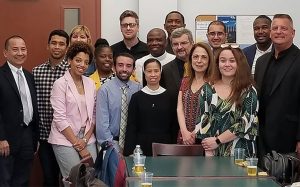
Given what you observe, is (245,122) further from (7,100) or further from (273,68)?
(7,100)

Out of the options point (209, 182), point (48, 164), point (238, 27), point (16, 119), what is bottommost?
point (48, 164)

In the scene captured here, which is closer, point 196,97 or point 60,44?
point 196,97

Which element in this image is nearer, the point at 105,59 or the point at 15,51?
the point at 15,51

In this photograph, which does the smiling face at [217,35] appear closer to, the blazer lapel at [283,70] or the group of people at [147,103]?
the group of people at [147,103]

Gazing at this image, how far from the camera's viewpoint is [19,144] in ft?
14.2

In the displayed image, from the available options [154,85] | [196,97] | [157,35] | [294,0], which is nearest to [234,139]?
[196,97]

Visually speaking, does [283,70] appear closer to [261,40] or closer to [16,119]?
[261,40]

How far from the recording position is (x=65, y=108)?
430 centimetres

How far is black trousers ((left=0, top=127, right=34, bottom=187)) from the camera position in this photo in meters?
4.26

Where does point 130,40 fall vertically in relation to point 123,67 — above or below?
above

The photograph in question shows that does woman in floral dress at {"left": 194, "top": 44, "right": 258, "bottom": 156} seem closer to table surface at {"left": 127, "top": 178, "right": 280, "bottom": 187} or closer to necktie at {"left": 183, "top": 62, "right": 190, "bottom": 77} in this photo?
necktie at {"left": 183, "top": 62, "right": 190, "bottom": 77}

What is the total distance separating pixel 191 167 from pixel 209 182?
43cm

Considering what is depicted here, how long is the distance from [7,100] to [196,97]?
5.18 ft

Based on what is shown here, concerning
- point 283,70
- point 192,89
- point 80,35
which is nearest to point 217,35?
point 192,89
